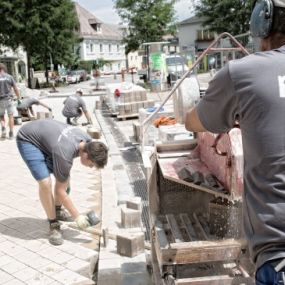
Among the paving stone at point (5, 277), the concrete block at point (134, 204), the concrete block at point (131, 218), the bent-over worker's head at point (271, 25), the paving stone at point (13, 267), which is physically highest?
the bent-over worker's head at point (271, 25)

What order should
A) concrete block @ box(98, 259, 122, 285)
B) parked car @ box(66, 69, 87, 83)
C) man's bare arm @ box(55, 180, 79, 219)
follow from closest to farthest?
concrete block @ box(98, 259, 122, 285), man's bare arm @ box(55, 180, 79, 219), parked car @ box(66, 69, 87, 83)

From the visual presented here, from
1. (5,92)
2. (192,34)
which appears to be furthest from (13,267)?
(192,34)

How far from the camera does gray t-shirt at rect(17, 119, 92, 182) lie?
166 inches

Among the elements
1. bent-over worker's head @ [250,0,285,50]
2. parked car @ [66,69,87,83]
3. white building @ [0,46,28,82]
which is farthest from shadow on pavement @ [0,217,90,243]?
parked car @ [66,69,87,83]

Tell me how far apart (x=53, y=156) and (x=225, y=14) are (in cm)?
3184

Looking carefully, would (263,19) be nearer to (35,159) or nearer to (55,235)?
(35,159)

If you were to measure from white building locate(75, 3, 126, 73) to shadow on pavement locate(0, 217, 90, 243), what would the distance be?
5971cm

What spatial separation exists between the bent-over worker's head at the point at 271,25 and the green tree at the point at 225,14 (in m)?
32.2

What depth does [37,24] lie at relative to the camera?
3328cm

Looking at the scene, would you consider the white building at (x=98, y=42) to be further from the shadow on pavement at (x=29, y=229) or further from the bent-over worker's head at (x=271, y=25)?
the bent-over worker's head at (x=271, y=25)

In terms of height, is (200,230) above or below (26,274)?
above

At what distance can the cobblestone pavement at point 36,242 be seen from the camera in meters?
3.93

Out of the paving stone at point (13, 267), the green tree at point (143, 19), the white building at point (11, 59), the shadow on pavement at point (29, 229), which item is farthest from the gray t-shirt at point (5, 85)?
the white building at point (11, 59)

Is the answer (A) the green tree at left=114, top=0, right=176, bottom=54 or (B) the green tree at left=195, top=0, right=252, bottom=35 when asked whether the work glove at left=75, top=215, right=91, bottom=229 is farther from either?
(B) the green tree at left=195, top=0, right=252, bottom=35
